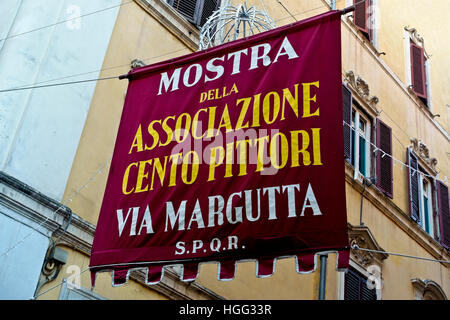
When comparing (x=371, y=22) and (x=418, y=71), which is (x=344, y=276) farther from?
(x=418, y=71)

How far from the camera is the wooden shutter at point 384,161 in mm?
11602

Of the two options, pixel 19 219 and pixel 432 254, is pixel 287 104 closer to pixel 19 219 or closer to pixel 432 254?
pixel 19 219

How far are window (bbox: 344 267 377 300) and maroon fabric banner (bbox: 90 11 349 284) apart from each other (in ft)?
17.6

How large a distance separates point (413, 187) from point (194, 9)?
20.2 ft

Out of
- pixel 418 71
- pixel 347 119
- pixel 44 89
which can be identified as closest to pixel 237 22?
pixel 44 89

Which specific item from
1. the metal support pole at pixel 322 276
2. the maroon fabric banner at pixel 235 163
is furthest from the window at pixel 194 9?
the metal support pole at pixel 322 276

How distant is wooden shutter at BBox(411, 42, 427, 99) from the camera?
14664 mm

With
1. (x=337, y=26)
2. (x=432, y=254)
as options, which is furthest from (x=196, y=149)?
(x=432, y=254)

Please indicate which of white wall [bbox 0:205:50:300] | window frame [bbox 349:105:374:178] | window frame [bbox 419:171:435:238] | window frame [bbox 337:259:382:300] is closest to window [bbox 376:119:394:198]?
window frame [bbox 349:105:374:178]

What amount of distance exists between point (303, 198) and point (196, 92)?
5.18 feet

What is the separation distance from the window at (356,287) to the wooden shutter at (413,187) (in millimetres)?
2509

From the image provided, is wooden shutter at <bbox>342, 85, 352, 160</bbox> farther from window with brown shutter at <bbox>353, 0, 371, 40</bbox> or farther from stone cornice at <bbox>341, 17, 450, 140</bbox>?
window with brown shutter at <bbox>353, 0, 371, 40</bbox>

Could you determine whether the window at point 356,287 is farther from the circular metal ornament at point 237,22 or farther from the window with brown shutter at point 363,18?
the window with brown shutter at point 363,18

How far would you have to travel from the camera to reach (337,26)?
527 centimetres
